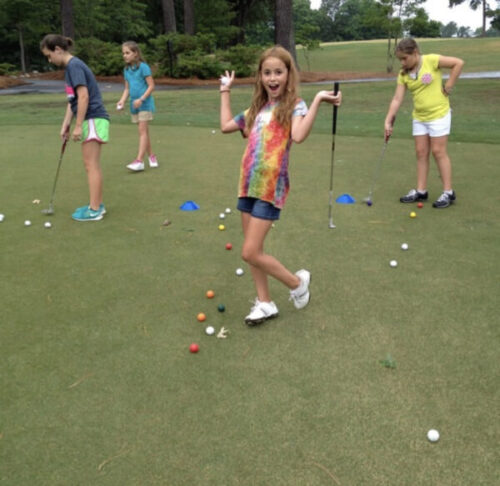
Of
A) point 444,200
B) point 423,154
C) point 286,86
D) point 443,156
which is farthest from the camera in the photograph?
point 423,154

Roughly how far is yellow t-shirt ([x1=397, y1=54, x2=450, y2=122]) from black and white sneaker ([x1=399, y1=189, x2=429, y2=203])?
2.80 ft

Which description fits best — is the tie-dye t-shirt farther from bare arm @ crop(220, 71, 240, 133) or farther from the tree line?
the tree line

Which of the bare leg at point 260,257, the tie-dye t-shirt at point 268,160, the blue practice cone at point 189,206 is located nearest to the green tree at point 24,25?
the blue practice cone at point 189,206

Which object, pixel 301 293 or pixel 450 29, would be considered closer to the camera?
pixel 301 293

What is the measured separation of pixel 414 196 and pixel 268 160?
3389 mm

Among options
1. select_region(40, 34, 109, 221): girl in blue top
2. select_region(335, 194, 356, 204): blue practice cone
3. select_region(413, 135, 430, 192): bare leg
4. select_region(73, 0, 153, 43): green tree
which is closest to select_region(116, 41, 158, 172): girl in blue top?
select_region(40, 34, 109, 221): girl in blue top

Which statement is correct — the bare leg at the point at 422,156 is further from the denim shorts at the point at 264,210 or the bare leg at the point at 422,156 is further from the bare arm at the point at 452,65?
the denim shorts at the point at 264,210

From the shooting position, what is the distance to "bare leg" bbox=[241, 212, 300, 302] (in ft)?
10.8

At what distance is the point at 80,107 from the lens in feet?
17.2

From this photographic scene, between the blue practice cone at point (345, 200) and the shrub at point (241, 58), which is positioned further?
the shrub at point (241, 58)

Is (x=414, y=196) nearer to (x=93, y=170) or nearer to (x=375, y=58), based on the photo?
(x=93, y=170)

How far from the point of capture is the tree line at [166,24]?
80.4 feet

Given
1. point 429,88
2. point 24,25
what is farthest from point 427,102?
point 24,25

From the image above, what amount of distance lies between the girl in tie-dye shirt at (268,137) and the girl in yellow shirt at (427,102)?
2852 mm
